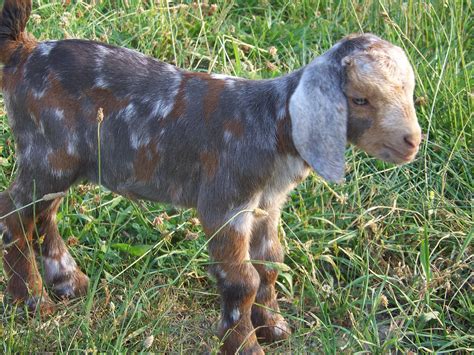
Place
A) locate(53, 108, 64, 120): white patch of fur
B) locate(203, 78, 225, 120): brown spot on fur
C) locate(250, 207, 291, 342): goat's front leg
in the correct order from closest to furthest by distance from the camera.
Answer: locate(203, 78, 225, 120): brown spot on fur
locate(53, 108, 64, 120): white patch of fur
locate(250, 207, 291, 342): goat's front leg

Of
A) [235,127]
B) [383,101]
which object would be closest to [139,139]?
[235,127]

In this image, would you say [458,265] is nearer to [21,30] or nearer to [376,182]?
[376,182]

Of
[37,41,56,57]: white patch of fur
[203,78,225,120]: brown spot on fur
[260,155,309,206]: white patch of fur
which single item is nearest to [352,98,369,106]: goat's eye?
[260,155,309,206]: white patch of fur

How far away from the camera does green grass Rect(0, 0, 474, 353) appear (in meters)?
4.43

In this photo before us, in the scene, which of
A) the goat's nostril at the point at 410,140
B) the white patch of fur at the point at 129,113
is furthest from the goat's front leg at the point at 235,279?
the goat's nostril at the point at 410,140

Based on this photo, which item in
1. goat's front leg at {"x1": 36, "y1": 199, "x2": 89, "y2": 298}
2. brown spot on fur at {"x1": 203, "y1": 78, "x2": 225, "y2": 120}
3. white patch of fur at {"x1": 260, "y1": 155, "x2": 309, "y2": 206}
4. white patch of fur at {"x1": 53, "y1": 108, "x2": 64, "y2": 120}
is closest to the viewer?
white patch of fur at {"x1": 260, "y1": 155, "x2": 309, "y2": 206}

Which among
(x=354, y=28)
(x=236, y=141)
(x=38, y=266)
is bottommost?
(x=38, y=266)

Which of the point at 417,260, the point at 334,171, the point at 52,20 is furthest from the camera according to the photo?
the point at 52,20

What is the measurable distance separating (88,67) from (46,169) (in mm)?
486

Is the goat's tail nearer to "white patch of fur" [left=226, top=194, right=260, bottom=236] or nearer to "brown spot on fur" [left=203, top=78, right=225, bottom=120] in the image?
"brown spot on fur" [left=203, top=78, right=225, bottom=120]

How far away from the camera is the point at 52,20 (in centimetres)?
620

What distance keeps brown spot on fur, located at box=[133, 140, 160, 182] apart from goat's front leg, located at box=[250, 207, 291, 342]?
532 millimetres

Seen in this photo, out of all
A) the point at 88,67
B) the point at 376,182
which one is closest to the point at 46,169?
the point at 88,67

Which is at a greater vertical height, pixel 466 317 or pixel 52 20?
pixel 52 20
